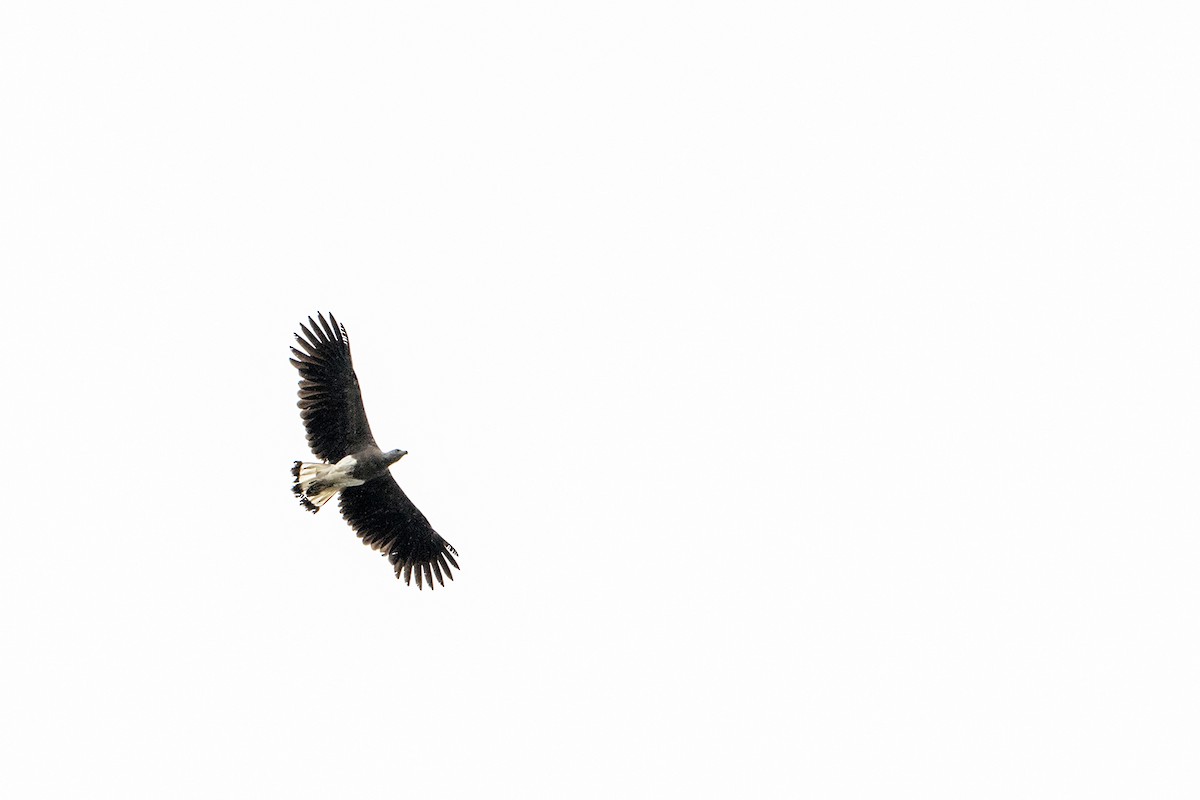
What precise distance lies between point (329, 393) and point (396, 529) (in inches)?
117

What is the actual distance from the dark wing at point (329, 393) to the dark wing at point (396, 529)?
112 centimetres

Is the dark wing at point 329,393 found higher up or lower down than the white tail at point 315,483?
higher up

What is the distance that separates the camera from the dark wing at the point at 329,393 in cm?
2367

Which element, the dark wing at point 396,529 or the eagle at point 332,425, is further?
the dark wing at point 396,529

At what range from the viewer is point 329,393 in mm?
23719

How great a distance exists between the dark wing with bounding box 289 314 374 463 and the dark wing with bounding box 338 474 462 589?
112cm

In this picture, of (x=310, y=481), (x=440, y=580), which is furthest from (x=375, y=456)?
(x=440, y=580)

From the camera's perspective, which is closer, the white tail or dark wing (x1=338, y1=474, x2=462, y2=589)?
the white tail

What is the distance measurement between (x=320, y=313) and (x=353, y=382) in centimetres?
124

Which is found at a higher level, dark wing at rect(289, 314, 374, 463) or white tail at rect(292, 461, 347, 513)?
dark wing at rect(289, 314, 374, 463)

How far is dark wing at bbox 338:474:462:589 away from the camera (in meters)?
24.8

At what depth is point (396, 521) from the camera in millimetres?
25359

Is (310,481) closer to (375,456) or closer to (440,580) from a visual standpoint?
(375,456)

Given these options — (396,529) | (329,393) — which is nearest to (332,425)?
(329,393)
